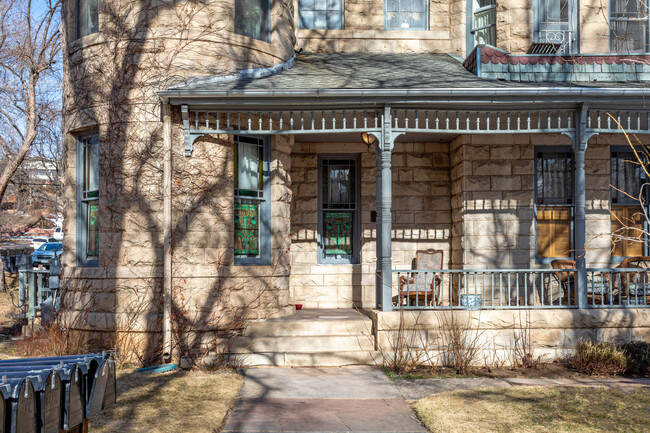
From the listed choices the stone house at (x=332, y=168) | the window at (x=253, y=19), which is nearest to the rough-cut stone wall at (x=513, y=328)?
the stone house at (x=332, y=168)

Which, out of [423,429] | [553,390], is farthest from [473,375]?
[423,429]

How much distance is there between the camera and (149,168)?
30.3ft

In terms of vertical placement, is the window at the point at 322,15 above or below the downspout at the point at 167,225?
above

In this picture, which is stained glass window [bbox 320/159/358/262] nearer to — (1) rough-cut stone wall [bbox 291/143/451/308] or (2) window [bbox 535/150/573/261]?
(1) rough-cut stone wall [bbox 291/143/451/308]

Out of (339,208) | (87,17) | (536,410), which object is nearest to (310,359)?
(536,410)

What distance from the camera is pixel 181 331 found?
29.3 ft

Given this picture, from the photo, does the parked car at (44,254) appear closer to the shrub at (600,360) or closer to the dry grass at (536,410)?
the shrub at (600,360)

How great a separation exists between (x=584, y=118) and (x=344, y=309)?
5.17 metres

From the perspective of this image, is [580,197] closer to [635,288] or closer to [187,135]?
[635,288]

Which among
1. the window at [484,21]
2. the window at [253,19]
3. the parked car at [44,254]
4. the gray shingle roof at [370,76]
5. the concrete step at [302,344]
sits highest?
the window at [484,21]

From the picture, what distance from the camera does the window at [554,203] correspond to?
36.7 feet

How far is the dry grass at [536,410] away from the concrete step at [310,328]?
2.21 metres

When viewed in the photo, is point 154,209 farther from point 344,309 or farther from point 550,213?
point 550,213

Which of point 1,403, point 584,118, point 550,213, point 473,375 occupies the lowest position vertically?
point 473,375
